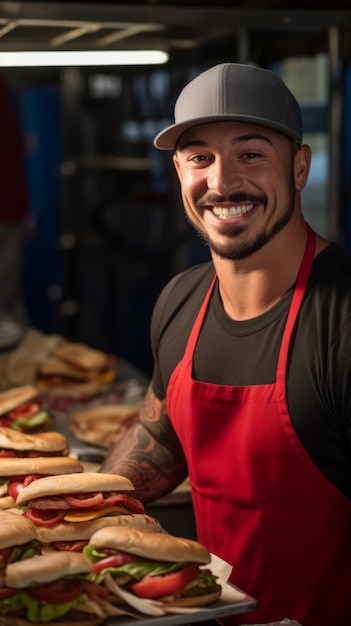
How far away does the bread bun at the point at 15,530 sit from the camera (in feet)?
6.61

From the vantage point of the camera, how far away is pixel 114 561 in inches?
79.5

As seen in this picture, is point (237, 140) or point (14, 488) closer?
point (14, 488)

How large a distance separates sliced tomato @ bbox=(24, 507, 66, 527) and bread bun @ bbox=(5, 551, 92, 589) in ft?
0.68

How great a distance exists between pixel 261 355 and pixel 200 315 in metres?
0.31

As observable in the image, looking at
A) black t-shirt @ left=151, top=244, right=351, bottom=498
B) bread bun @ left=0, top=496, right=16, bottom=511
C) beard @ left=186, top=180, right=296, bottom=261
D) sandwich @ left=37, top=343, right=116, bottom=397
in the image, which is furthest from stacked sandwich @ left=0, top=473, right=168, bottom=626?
sandwich @ left=37, top=343, right=116, bottom=397

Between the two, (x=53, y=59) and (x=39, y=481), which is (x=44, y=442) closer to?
(x=39, y=481)

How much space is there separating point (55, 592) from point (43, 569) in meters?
0.05

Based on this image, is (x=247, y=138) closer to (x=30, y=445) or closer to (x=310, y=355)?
(x=310, y=355)

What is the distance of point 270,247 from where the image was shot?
8.61 ft

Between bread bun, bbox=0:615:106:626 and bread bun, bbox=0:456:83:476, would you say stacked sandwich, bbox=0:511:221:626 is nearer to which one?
bread bun, bbox=0:615:106:626

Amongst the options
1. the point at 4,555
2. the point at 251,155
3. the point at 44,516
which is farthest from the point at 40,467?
the point at 251,155

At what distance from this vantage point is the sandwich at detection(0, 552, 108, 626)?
6.30ft

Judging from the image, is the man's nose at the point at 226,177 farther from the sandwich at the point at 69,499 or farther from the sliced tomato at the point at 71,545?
the sliced tomato at the point at 71,545

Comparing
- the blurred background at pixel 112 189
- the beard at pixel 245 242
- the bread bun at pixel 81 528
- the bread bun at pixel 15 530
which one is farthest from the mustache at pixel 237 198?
the blurred background at pixel 112 189
